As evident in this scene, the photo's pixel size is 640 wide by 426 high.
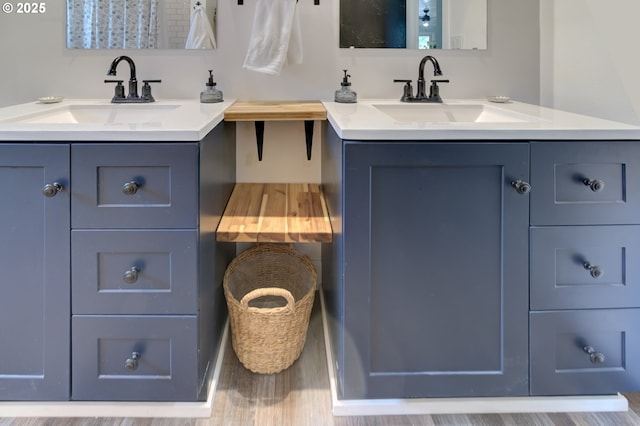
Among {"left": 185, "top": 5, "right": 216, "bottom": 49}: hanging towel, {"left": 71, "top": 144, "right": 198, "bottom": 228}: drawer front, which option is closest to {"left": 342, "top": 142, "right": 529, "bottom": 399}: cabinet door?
{"left": 71, "top": 144, "right": 198, "bottom": 228}: drawer front

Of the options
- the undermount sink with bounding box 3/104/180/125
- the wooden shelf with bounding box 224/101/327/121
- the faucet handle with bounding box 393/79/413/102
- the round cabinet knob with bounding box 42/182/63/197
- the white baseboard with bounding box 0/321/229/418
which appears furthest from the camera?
the faucet handle with bounding box 393/79/413/102

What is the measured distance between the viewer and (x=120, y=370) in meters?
1.28

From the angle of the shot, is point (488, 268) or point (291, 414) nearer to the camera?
point (488, 268)

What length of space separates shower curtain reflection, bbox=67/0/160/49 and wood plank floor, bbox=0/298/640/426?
1.29 m

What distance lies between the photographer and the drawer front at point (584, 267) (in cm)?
126

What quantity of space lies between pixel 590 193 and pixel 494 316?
0.38m

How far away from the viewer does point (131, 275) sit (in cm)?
122

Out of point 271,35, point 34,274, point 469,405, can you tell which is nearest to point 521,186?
point 469,405

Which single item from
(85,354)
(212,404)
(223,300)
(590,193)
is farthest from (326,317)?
(590,193)

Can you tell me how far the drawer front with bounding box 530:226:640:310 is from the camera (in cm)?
126

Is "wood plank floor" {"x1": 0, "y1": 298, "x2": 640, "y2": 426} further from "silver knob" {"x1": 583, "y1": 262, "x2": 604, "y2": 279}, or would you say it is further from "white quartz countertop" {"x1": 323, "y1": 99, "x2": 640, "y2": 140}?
"white quartz countertop" {"x1": 323, "y1": 99, "x2": 640, "y2": 140}

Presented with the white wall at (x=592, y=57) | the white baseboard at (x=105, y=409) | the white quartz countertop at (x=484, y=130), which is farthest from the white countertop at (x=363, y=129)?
the white baseboard at (x=105, y=409)

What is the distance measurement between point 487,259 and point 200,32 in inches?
53.8

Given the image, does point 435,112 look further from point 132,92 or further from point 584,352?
point 132,92
